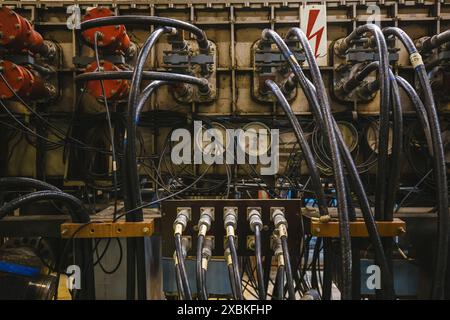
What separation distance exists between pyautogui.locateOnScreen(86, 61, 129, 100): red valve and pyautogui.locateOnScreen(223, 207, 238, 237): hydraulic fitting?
71cm

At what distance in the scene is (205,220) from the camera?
0.79 metres

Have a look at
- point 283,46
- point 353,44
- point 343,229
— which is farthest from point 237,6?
point 343,229

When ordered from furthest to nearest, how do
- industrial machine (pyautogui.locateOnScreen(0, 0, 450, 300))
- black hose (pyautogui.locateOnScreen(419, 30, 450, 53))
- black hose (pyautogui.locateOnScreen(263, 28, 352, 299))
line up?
industrial machine (pyautogui.locateOnScreen(0, 0, 450, 300)) → black hose (pyautogui.locateOnScreen(419, 30, 450, 53)) → black hose (pyautogui.locateOnScreen(263, 28, 352, 299))

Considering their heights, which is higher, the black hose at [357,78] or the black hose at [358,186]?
the black hose at [357,78]

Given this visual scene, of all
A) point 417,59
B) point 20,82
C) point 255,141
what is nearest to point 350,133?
point 255,141

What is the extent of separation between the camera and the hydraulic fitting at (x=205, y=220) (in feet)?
2.42

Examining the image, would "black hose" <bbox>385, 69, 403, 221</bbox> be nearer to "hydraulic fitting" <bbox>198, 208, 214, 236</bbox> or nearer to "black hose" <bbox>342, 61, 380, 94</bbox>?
"black hose" <bbox>342, 61, 380, 94</bbox>

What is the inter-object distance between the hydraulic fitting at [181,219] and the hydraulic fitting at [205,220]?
0.14ft

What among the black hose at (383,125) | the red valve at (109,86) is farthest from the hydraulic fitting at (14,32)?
the black hose at (383,125)

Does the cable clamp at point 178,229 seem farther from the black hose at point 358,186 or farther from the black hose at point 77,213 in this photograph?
the black hose at point 358,186

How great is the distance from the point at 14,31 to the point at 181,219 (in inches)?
42.0

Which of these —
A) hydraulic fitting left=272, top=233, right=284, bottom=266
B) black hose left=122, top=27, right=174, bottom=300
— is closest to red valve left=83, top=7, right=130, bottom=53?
black hose left=122, top=27, right=174, bottom=300

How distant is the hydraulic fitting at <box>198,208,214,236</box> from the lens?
74 cm

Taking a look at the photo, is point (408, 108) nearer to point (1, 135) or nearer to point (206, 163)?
point (206, 163)
